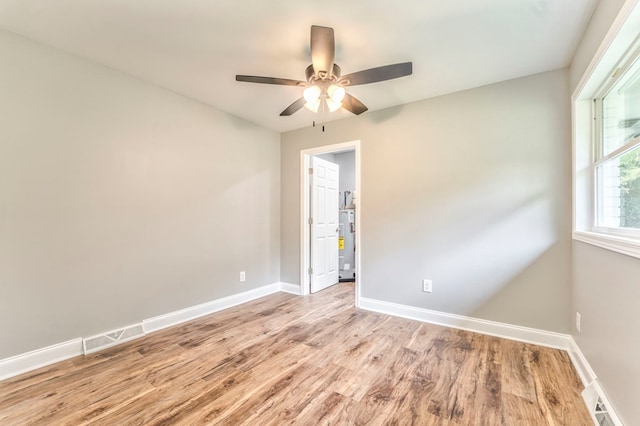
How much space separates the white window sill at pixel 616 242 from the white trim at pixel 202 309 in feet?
11.4

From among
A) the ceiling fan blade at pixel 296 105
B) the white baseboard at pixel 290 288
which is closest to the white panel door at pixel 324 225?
the white baseboard at pixel 290 288

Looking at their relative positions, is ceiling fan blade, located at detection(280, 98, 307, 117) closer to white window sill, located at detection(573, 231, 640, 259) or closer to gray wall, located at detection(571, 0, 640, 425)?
gray wall, located at detection(571, 0, 640, 425)

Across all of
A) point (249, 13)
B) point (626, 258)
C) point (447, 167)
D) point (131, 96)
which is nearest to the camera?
point (626, 258)

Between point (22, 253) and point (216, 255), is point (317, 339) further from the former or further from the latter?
point (22, 253)

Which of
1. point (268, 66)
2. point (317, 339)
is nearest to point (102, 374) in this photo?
point (317, 339)

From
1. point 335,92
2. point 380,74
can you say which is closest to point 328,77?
point 335,92

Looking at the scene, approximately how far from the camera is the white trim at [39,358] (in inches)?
76.5

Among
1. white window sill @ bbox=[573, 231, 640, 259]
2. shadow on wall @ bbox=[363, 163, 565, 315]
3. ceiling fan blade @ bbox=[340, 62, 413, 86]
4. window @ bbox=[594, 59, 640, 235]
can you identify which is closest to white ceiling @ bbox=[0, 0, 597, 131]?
ceiling fan blade @ bbox=[340, 62, 413, 86]

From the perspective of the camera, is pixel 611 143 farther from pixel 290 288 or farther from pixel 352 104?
pixel 290 288

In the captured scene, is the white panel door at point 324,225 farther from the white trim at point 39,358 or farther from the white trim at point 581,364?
the white trim at point 581,364

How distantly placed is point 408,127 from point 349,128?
767mm

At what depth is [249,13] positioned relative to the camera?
180cm

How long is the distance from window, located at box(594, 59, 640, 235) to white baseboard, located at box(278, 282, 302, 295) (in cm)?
331

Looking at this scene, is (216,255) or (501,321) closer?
(501,321)
